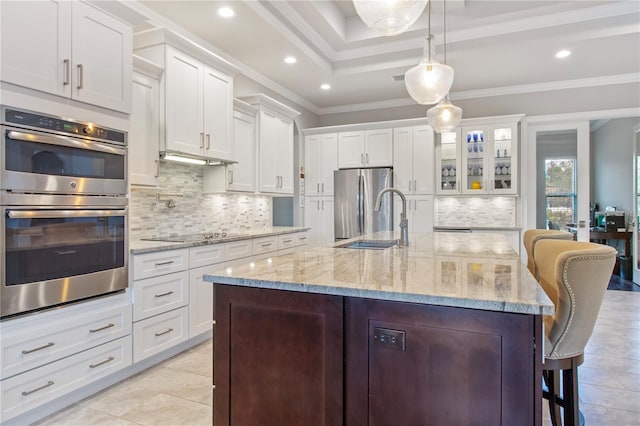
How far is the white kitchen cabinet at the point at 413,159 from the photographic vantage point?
5320 millimetres

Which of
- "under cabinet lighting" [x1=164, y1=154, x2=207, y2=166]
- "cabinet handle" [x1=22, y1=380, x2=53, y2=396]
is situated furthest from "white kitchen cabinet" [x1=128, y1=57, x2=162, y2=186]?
"cabinet handle" [x1=22, y1=380, x2=53, y2=396]

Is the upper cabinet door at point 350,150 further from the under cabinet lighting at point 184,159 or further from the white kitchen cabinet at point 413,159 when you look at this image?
the under cabinet lighting at point 184,159

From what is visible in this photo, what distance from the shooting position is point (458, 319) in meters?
1.17

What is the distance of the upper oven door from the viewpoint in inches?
75.6

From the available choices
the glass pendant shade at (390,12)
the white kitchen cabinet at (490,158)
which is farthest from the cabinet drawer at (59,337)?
the white kitchen cabinet at (490,158)

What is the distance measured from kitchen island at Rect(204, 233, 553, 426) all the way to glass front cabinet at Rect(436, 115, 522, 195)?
13.4ft

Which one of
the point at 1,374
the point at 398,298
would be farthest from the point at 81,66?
the point at 398,298

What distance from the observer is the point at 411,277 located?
146 cm

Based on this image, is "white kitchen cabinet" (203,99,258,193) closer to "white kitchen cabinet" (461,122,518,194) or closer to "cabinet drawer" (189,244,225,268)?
"cabinet drawer" (189,244,225,268)

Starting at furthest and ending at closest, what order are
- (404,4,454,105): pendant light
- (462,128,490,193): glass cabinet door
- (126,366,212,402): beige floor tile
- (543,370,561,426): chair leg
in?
(462,128,490,193): glass cabinet door < (404,4,454,105): pendant light < (126,366,212,402): beige floor tile < (543,370,561,426): chair leg

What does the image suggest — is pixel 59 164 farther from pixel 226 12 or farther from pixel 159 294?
pixel 226 12

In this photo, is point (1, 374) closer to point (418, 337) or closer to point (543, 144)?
point (418, 337)

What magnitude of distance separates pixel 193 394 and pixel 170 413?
23 cm

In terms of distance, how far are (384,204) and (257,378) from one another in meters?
4.23
